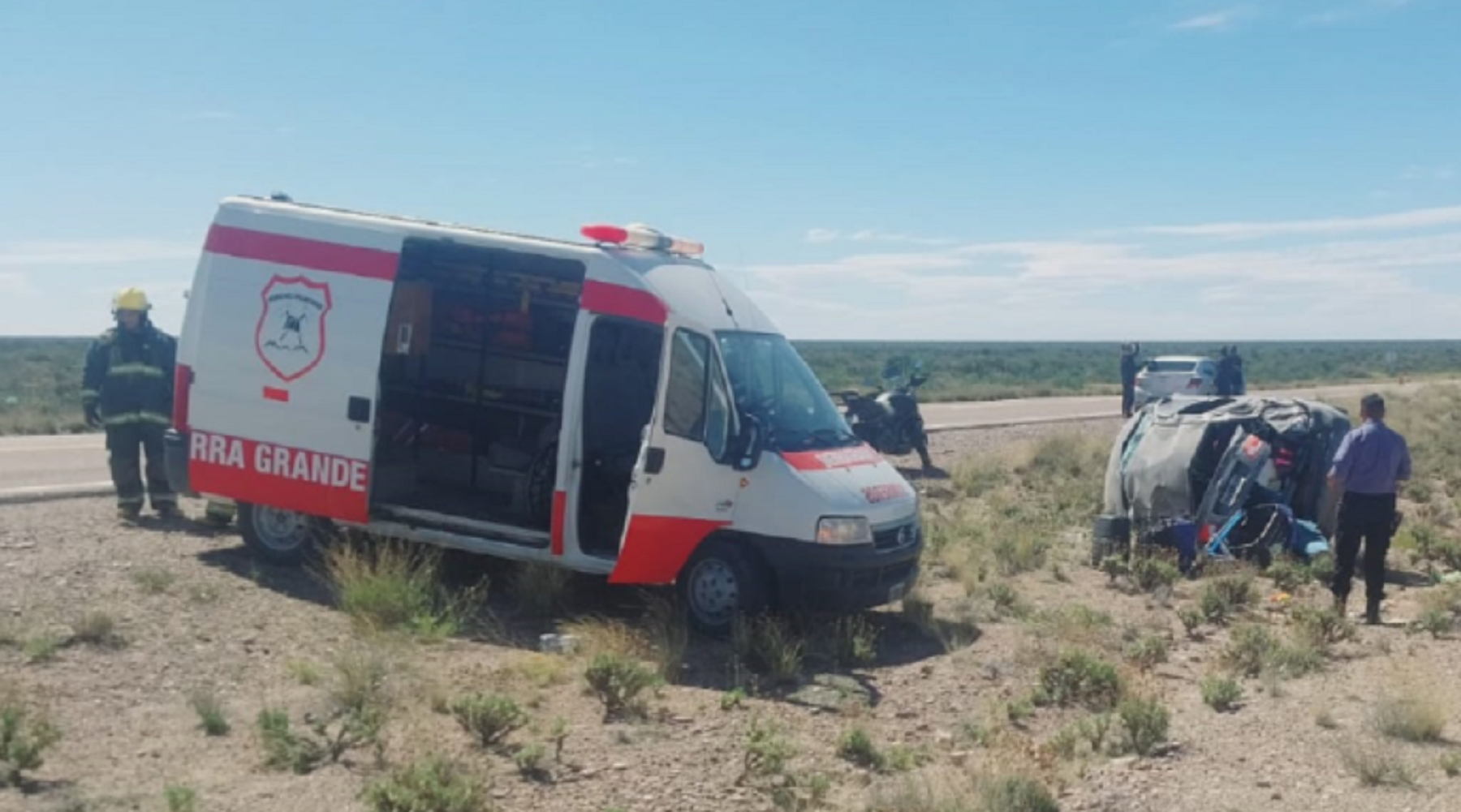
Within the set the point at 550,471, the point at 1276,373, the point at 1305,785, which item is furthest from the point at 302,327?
the point at 1276,373

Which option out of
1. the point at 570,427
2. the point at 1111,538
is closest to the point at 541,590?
the point at 570,427

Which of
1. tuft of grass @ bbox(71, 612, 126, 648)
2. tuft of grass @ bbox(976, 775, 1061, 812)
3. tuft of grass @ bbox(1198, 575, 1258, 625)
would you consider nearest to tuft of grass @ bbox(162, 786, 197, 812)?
tuft of grass @ bbox(71, 612, 126, 648)

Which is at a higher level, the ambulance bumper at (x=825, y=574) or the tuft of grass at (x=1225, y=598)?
the ambulance bumper at (x=825, y=574)

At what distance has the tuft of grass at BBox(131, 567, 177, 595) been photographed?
9.99 metres

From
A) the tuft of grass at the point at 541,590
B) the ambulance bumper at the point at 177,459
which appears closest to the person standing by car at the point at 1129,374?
the tuft of grass at the point at 541,590

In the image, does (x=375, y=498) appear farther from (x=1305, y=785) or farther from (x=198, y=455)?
(x=1305, y=785)

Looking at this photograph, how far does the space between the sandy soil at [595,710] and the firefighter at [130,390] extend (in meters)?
1.40

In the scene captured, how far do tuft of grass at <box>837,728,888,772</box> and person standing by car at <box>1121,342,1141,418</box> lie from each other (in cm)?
2680

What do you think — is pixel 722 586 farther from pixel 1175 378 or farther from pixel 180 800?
pixel 1175 378

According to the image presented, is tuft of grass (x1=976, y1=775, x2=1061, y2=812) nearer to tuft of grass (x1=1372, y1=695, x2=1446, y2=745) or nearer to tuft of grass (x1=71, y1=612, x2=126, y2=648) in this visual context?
tuft of grass (x1=1372, y1=695, x2=1446, y2=745)

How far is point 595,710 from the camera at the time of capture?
25.7ft

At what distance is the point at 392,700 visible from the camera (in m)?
7.61

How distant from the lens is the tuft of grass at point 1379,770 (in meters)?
6.84

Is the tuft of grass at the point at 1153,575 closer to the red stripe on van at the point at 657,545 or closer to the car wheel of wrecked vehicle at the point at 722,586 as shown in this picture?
the car wheel of wrecked vehicle at the point at 722,586
